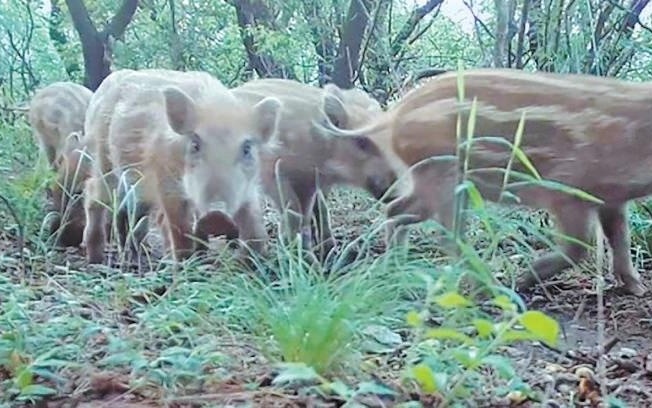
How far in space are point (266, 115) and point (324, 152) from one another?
0.52 meters

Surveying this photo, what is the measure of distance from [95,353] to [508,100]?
66.2 inches

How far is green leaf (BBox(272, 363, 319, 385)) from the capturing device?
76.4 inches

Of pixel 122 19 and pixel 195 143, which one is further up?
pixel 122 19

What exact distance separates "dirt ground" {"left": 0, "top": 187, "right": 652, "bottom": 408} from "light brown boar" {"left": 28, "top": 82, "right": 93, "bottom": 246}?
208cm

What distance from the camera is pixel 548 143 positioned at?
3.39 meters

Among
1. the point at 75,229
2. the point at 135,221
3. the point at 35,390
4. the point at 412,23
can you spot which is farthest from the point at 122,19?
the point at 35,390

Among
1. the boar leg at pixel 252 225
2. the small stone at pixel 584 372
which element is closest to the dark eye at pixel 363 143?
the boar leg at pixel 252 225

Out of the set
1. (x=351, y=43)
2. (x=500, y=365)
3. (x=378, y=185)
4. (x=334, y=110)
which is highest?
(x=351, y=43)

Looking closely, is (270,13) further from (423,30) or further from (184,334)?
(184,334)

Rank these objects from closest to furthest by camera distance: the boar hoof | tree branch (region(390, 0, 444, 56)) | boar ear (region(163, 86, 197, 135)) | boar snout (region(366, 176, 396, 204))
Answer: the boar hoof → boar ear (region(163, 86, 197, 135)) → boar snout (region(366, 176, 396, 204)) → tree branch (region(390, 0, 444, 56))

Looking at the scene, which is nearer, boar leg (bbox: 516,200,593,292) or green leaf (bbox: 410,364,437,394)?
green leaf (bbox: 410,364,437,394)

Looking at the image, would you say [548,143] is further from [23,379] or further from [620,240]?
[23,379]

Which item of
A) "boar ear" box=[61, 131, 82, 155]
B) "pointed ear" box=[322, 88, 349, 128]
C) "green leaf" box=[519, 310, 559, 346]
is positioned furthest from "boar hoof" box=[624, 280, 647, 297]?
"boar ear" box=[61, 131, 82, 155]

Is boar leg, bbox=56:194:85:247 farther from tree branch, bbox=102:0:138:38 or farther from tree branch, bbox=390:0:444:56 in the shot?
tree branch, bbox=390:0:444:56
